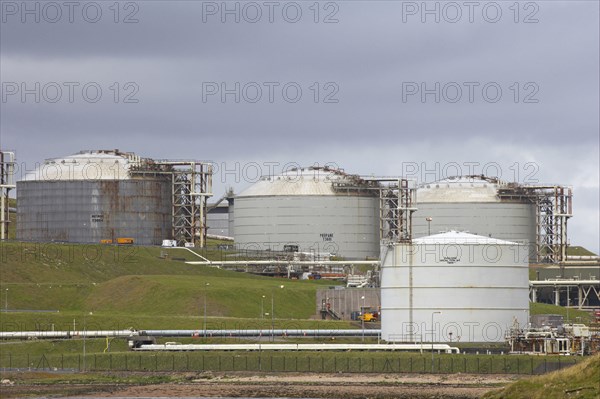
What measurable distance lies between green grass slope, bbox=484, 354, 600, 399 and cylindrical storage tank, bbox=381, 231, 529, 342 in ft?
152

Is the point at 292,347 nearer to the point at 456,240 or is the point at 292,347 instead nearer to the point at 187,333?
the point at 187,333

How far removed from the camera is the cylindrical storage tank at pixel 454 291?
138 m

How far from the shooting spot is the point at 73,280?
183125 millimetres

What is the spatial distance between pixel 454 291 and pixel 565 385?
52.9 m

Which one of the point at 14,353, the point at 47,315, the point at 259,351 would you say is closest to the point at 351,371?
the point at 259,351

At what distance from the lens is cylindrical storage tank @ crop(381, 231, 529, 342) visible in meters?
138

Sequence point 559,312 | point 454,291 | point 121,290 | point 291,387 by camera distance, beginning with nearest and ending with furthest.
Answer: point 291,387 → point 454,291 → point 121,290 → point 559,312

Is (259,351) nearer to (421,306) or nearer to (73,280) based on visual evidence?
(421,306)

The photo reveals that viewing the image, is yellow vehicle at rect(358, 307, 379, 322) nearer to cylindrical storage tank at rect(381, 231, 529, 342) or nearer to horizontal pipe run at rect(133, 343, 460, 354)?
cylindrical storage tank at rect(381, 231, 529, 342)

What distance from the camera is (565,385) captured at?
85.1 meters

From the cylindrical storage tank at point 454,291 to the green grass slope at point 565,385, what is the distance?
152ft

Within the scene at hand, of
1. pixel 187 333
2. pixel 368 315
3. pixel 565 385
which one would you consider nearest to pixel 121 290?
pixel 368 315

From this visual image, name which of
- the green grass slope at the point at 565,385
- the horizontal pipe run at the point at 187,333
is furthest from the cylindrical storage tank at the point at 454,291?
the green grass slope at the point at 565,385

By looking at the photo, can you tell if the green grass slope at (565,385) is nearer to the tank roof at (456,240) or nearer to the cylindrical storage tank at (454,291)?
the cylindrical storage tank at (454,291)
